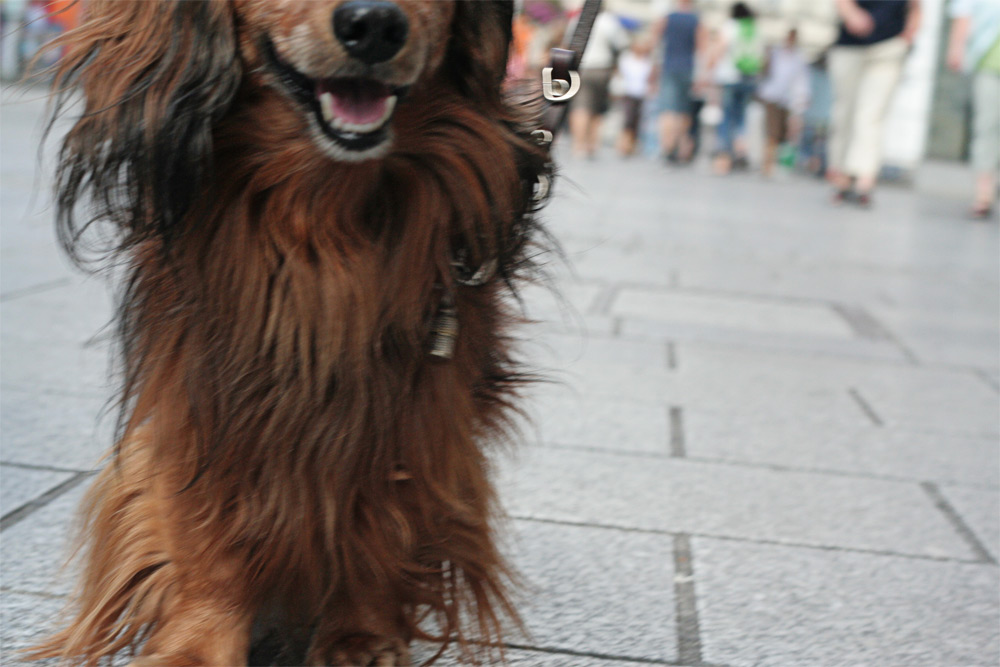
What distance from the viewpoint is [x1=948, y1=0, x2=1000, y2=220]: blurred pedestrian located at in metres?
9.41

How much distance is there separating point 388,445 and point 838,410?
2456 mm

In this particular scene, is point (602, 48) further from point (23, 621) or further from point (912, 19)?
point (23, 621)

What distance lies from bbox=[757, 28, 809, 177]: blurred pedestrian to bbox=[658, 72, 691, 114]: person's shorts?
46.5 inches

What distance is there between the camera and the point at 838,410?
3.86 m

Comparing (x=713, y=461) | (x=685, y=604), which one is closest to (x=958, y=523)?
(x=713, y=461)

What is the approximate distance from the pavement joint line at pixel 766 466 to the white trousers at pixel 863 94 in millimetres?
7664

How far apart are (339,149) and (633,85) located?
14991 millimetres

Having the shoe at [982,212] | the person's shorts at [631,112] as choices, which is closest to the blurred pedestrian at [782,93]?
the person's shorts at [631,112]

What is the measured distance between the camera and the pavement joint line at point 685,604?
2.11 m

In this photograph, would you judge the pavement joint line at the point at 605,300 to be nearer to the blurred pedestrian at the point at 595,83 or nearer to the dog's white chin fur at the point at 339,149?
the dog's white chin fur at the point at 339,149

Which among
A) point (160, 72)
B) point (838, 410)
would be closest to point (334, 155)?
point (160, 72)

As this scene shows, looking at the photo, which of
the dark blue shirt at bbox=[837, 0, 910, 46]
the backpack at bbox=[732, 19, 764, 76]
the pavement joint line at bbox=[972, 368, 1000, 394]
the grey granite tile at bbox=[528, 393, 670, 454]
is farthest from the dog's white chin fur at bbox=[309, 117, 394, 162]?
the backpack at bbox=[732, 19, 764, 76]

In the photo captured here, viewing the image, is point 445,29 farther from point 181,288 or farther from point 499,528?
point 499,528

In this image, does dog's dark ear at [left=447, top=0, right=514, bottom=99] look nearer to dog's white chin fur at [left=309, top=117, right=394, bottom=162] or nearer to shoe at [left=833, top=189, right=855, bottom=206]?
dog's white chin fur at [left=309, top=117, right=394, bottom=162]
